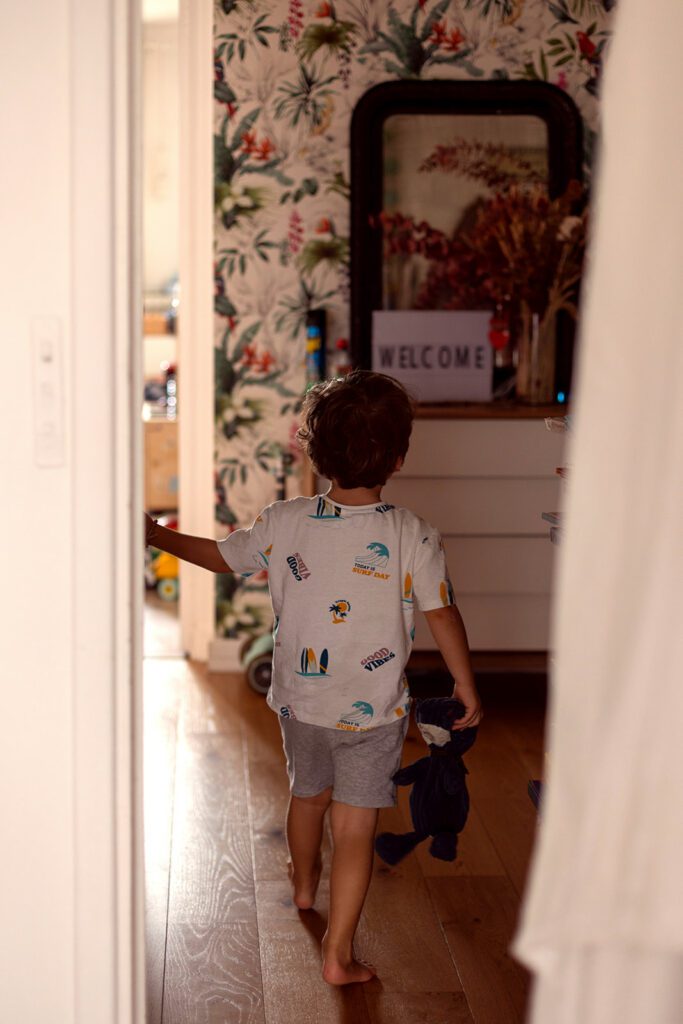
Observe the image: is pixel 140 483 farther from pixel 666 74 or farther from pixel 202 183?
pixel 202 183

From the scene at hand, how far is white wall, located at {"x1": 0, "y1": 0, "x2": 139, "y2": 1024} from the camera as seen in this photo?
127 cm

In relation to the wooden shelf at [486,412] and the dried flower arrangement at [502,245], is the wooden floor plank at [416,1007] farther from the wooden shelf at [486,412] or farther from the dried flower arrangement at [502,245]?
the dried flower arrangement at [502,245]

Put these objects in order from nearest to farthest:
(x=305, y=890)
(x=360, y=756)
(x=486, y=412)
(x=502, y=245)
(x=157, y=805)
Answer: (x=360, y=756)
(x=305, y=890)
(x=157, y=805)
(x=486, y=412)
(x=502, y=245)

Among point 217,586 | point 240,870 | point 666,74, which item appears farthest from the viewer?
point 217,586

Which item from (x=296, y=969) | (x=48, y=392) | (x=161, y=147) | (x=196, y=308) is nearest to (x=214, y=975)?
(x=296, y=969)

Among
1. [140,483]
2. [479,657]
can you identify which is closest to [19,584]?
[140,483]

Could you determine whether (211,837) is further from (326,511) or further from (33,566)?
(33,566)

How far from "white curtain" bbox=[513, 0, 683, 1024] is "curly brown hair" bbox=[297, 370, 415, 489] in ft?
2.84

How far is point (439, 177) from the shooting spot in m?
3.76

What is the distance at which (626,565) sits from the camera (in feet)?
3.68

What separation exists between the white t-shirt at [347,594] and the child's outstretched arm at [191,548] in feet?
0.05

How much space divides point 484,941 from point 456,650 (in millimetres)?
570

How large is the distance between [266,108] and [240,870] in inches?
92.9

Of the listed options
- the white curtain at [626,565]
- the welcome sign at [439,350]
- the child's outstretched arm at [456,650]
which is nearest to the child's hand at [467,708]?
the child's outstretched arm at [456,650]
